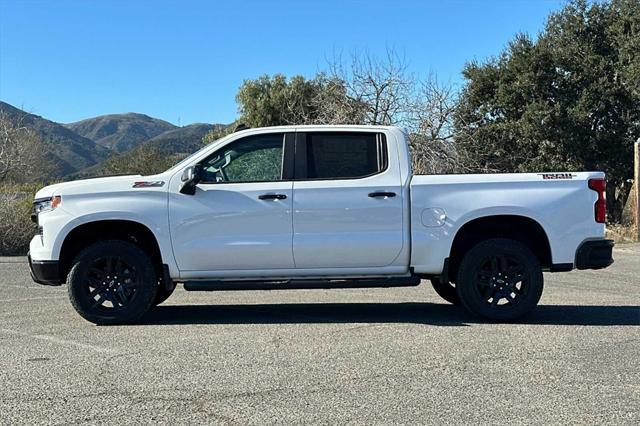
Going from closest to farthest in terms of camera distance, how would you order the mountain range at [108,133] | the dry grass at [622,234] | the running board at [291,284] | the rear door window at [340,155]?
the running board at [291,284], the rear door window at [340,155], the dry grass at [622,234], the mountain range at [108,133]

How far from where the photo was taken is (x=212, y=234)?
22.8ft

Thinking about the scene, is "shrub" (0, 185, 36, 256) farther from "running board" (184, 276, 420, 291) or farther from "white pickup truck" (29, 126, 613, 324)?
"running board" (184, 276, 420, 291)

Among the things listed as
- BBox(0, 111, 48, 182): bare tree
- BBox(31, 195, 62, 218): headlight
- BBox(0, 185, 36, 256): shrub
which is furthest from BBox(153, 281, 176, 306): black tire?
BBox(0, 111, 48, 182): bare tree

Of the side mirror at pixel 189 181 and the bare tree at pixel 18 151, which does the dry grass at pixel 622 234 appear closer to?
the side mirror at pixel 189 181

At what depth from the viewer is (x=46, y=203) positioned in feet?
23.0

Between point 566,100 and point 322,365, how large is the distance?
684 inches

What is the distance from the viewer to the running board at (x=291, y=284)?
22.6ft

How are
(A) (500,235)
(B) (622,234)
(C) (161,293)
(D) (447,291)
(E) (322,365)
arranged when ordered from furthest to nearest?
1. (B) (622,234)
2. (D) (447,291)
3. (C) (161,293)
4. (A) (500,235)
5. (E) (322,365)

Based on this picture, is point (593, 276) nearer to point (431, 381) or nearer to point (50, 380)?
point (431, 381)

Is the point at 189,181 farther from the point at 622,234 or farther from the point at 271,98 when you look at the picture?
the point at 271,98

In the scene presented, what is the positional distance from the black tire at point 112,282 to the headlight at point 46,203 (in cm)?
57

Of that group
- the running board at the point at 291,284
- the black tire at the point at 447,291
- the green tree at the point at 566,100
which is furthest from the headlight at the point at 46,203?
the green tree at the point at 566,100

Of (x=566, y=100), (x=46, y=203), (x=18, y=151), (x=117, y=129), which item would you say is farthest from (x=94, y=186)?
(x=117, y=129)

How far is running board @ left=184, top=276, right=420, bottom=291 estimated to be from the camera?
6.89 m
